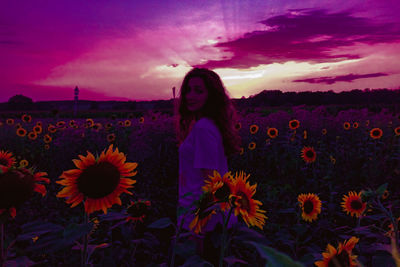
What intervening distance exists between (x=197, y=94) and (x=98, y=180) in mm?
1783

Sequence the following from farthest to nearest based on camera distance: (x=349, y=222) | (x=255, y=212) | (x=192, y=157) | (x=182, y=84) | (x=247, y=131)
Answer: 1. (x=247, y=131)
2. (x=349, y=222)
3. (x=182, y=84)
4. (x=192, y=157)
5. (x=255, y=212)

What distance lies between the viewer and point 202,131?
7.57ft

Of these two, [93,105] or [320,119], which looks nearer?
[320,119]

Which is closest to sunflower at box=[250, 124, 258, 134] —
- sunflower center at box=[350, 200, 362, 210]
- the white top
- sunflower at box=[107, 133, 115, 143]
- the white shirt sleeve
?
sunflower at box=[107, 133, 115, 143]

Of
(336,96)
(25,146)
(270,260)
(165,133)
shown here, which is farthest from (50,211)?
(336,96)

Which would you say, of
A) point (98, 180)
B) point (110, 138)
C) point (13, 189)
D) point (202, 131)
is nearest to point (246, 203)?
point (98, 180)

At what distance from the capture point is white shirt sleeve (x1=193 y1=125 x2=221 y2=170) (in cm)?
219

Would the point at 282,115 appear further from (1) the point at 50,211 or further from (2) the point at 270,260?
(2) the point at 270,260

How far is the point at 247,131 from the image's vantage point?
6.61 m

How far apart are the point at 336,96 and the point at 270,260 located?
1125 inches

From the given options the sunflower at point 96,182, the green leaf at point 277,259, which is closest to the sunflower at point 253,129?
the sunflower at point 96,182

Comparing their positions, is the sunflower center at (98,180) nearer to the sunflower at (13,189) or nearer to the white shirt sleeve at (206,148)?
the sunflower at (13,189)

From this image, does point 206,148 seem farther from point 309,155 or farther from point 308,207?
point 309,155

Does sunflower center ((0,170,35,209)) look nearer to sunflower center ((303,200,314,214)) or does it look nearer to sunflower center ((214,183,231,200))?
sunflower center ((214,183,231,200))
